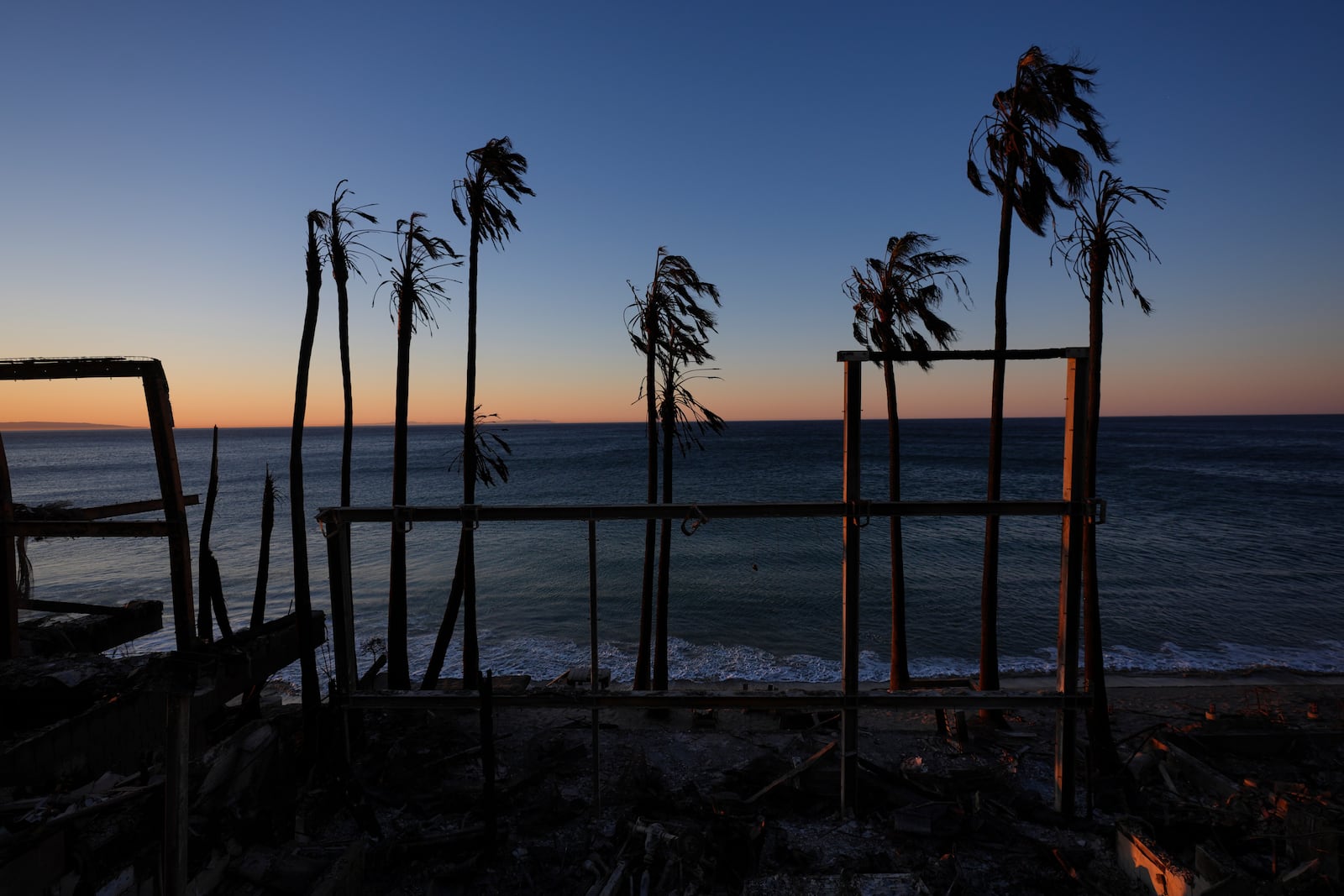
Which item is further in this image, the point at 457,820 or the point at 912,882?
the point at 457,820

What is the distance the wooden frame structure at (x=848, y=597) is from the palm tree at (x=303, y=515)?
3.13 feet

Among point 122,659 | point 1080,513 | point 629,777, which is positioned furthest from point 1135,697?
point 122,659

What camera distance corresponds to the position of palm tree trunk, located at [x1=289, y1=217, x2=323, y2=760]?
6559mm

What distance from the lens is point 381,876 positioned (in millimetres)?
5262

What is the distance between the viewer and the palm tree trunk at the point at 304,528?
6559 millimetres

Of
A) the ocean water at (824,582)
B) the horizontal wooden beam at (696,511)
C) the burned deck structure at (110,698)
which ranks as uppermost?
the horizontal wooden beam at (696,511)

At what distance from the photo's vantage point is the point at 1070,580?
595 centimetres

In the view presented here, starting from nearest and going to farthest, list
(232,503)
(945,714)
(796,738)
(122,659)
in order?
(122,659)
(796,738)
(945,714)
(232,503)

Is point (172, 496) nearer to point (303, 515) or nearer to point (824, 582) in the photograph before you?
point (303, 515)

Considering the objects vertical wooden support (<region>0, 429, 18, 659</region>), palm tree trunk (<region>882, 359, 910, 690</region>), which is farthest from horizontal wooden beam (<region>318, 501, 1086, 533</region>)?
palm tree trunk (<region>882, 359, 910, 690</region>)

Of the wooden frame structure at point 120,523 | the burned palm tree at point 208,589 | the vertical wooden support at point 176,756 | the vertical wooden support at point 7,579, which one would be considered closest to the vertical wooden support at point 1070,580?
the vertical wooden support at point 176,756

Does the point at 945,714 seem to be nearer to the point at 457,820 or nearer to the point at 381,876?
the point at 457,820

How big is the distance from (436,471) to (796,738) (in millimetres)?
84253

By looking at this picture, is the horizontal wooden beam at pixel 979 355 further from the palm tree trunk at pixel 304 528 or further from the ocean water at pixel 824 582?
the ocean water at pixel 824 582
